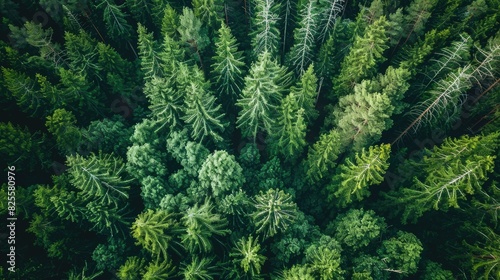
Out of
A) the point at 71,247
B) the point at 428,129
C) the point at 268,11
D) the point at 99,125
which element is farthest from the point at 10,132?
the point at 428,129

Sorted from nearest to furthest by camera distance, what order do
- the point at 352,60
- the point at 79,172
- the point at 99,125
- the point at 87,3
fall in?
the point at 79,172 < the point at 352,60 < the point at 99,125 < the point at 87,3

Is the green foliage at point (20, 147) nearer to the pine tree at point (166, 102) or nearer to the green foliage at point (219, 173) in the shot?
the pine tree at point (166, 102)

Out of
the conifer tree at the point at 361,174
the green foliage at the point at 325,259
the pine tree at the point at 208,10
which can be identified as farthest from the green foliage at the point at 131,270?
the pine tree at the point at 208,10

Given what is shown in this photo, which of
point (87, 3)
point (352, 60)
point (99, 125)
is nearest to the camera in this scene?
point (352, 60)

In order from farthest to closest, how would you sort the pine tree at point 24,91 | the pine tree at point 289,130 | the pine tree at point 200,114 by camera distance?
the pine tree at point 24,91 < the pine tree at point 289,130 < the pine tree at point 200,114

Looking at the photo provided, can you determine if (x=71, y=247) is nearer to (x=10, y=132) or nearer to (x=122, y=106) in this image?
(x=10, y=132)

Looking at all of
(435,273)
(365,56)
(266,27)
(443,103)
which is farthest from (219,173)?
(443,103)

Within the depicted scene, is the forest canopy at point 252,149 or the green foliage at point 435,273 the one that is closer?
the forest canopy at point 252,149

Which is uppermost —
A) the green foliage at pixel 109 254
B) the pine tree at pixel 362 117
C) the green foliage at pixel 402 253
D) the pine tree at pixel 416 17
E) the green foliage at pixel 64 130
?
the pine tree at pixel 416 17
